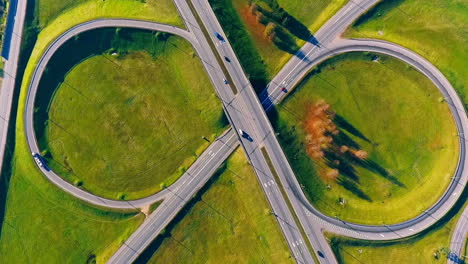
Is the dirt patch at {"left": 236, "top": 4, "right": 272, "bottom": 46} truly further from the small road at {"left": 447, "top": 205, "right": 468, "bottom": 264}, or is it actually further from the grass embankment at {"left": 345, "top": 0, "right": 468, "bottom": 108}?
the small road at {"left": 447, "top": 205, "right": 468, "bottom": 264}

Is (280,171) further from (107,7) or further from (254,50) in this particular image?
(107,7)

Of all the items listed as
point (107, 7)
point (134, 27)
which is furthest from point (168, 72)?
point (107, 7)

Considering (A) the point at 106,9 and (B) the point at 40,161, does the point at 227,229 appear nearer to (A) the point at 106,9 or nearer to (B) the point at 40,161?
(B) the point at 40,161

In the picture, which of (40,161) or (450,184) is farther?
(40,161)

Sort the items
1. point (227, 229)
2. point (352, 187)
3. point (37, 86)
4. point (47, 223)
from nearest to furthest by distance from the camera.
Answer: point (227, 229), point (47, 223), point (352, 187), point (37, 86)

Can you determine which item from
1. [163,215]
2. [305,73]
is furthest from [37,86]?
[305,73]

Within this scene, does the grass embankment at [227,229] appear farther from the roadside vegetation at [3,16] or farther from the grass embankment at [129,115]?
the roadside vegetation at [3,16]

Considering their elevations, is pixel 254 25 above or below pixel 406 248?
above
